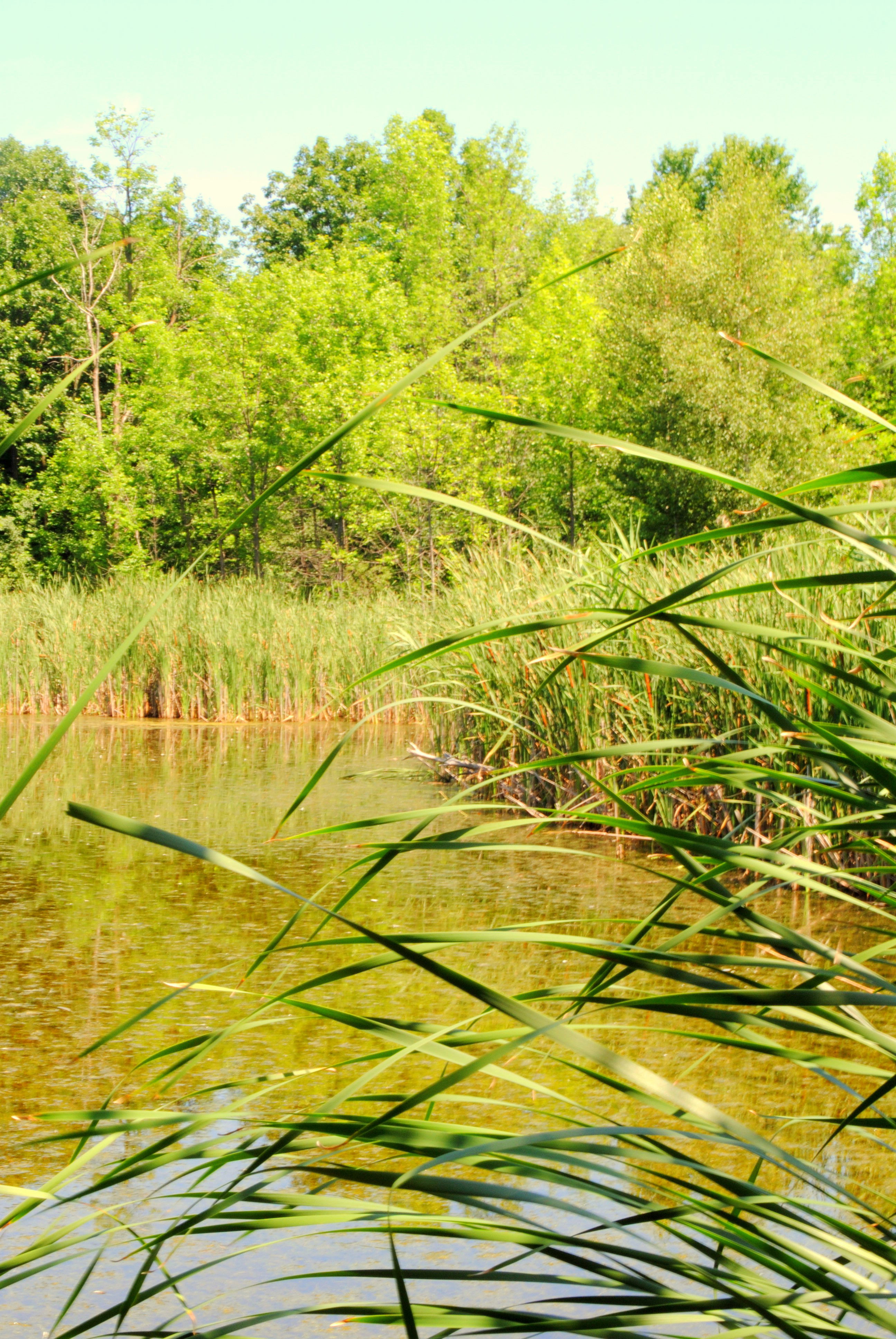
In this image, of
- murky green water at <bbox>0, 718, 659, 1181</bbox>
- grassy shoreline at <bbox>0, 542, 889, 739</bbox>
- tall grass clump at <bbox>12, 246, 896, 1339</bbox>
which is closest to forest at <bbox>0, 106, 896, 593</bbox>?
grassy shoreline at <bbox>0, 542, 889, 739</bbox>

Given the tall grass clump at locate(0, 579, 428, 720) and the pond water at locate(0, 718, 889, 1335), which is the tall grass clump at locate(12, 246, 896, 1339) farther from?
the tall grass clump at locate(0, 579, 428, 720)

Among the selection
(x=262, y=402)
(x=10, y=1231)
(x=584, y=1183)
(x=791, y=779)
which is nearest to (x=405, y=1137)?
(x=584, y=1183)

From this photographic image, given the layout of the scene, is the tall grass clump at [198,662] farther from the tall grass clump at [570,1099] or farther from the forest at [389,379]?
the tall grass clump at [570,1099]

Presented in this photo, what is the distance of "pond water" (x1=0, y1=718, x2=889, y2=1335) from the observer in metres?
2.91

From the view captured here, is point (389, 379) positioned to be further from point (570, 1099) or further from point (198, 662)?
point (570, 1099)

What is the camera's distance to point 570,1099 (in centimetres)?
169

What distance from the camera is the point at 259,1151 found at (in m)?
0.99

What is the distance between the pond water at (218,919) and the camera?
115 inches

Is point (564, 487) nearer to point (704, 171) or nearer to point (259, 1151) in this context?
point (704, 171)

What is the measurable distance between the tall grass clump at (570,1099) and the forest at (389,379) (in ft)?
55.1

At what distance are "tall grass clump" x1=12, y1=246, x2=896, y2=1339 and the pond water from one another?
0.04 meters

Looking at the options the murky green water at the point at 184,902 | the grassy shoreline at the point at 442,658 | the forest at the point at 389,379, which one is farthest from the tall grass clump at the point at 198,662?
the forest at the point at 389,379

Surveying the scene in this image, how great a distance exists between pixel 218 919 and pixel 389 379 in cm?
1988

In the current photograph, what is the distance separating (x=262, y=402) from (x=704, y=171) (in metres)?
19.2
